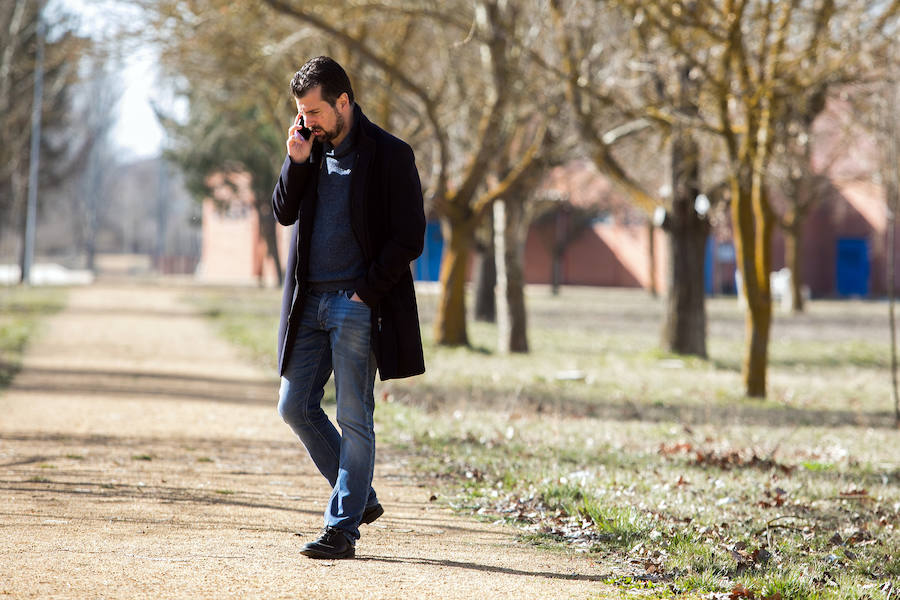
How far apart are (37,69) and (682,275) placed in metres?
23.9

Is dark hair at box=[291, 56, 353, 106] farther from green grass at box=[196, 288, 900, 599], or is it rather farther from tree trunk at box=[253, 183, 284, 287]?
tree trunk at box=[253, 183, 284, 287]

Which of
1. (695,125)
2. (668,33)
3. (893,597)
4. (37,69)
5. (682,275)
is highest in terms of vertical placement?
(37,69)

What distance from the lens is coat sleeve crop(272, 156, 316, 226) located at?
15.0 ft

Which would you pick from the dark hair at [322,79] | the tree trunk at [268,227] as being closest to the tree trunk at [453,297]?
the dark hair at [322,79]

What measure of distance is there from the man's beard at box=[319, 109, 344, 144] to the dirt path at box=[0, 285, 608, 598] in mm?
1716

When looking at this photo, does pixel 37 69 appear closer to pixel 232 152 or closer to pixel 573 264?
pixel 232 152

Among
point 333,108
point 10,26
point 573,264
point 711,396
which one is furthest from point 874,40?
point 573,264

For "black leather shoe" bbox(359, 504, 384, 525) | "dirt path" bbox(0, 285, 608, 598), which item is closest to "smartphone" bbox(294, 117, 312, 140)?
"black leather shoe" bbox(359, 504, 384, 525)

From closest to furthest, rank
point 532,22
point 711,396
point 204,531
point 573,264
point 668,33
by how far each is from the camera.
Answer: point 204,531, point 668,33, point 711,396, point 532,22, point 573,264

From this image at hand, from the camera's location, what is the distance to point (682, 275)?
1659 cm

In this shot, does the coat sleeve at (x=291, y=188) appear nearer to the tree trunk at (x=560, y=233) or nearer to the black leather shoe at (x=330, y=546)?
the black leather shoe at (x=330, y=546)

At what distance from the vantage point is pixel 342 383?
4.66m

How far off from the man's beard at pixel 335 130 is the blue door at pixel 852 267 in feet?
162

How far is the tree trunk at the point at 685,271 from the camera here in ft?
53.4
